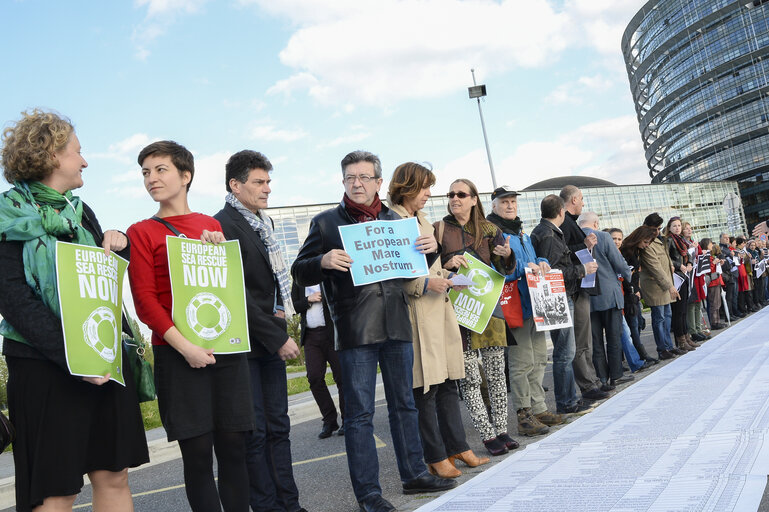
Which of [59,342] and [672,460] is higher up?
[59,342]

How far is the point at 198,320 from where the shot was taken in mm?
2814

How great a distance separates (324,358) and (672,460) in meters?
3.96

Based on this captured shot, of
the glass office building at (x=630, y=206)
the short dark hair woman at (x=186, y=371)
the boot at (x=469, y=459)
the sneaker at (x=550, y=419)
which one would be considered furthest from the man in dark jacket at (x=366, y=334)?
the glass office building at (x=630, y=206)

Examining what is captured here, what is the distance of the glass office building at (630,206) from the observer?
56.1 m

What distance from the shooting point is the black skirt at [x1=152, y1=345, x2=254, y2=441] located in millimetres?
2693

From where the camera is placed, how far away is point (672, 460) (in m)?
3.39

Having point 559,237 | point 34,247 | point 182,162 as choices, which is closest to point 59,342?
point 34,247

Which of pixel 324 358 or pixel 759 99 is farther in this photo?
pixel 759 99

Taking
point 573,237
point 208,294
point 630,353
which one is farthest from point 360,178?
point 630,353

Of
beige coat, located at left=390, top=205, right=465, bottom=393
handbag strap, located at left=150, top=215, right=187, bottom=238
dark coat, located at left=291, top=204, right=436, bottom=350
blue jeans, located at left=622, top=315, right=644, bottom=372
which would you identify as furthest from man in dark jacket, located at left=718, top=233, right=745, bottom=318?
handbag strap, located at left=150, top=215, right=187, bottom=238

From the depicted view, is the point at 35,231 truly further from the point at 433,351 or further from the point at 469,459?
the point at 469,459

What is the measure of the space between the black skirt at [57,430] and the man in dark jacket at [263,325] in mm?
933

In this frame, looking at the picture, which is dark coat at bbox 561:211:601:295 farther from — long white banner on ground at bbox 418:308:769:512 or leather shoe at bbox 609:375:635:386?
long white banner on ground at bbox 418:308:769:512

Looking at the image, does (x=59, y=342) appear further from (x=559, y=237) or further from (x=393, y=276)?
(x=559, y=237)
